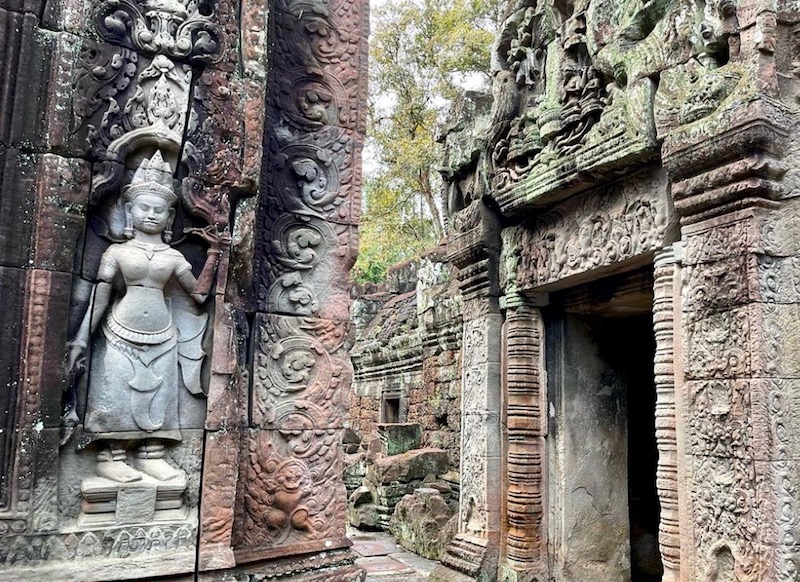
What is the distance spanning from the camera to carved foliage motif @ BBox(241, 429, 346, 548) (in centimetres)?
355

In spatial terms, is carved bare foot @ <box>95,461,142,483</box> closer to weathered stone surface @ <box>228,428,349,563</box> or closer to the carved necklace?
weathered stone surface @ <box>228,428,349,563</box>

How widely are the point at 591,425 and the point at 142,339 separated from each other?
11.7 ft

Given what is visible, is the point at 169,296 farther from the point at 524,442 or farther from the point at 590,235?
the point at 524,442

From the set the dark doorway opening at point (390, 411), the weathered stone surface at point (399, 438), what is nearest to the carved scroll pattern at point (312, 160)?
the weathered stone surface at point (399, 438)

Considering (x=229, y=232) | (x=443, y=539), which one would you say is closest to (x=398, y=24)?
(x=443, y=539)

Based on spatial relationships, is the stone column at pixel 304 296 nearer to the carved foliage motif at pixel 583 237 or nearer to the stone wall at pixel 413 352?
the carved foliage motif at pixel 583 237

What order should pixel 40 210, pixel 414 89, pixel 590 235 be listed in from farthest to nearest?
pixel 414 89 → pixel 590 235 → pixel 40 210

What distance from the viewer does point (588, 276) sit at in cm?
497

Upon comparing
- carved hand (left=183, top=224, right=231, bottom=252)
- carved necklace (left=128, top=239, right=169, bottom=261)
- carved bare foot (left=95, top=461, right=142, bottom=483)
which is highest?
carved hand (left=183, top=224, right=231, bottom=252)

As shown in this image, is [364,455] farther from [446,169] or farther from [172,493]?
[172,493]

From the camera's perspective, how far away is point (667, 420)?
157 inches

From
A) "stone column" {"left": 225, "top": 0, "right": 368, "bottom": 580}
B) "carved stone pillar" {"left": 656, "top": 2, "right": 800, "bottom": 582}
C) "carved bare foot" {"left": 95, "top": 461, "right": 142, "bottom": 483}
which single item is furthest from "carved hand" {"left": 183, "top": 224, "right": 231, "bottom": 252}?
"carved stone pillar" {"left": 656, "top": 2, "right": 800, "bottom": 582}

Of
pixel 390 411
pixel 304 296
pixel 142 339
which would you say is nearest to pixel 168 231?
pixel 142 339

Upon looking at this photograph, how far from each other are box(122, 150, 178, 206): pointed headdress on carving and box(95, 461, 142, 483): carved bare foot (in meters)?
1.21
